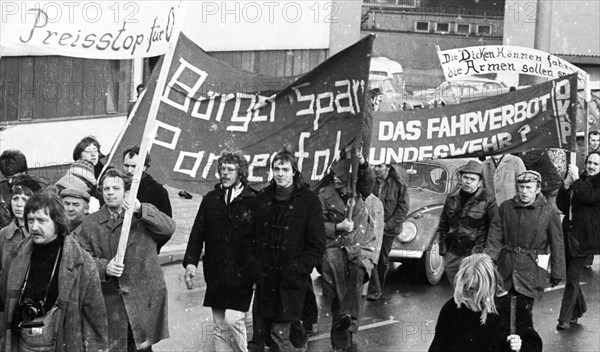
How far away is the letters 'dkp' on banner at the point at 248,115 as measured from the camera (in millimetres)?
9781

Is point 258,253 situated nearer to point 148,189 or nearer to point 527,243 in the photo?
point 148,189

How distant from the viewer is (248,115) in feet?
33.6

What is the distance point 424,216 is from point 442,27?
34.9m

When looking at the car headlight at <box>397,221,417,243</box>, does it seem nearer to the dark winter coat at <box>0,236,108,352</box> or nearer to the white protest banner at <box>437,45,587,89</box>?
the white protest banner at <box>437,45,587,89</box>

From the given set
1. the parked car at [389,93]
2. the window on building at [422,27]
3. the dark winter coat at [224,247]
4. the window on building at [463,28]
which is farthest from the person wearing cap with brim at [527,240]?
the window on building at [463,28]

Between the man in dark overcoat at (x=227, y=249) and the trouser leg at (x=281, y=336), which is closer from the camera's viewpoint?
the man in dark overcoat at (x=227, y=249)

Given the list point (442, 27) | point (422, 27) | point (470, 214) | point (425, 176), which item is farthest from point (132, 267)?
point (422, 27)

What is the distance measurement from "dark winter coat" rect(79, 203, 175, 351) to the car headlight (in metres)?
5.86

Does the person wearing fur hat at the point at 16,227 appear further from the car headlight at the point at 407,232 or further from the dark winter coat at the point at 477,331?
the car headlight at the point at 407,232

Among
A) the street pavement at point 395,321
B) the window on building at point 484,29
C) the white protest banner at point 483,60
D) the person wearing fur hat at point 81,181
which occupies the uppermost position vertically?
the window on building at point 484,29

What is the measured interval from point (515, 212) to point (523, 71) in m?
6.33

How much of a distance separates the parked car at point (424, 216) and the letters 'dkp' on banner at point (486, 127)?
1406 millimetres

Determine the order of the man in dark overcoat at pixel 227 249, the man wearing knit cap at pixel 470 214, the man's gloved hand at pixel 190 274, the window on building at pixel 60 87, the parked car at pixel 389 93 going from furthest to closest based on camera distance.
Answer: the parked car at pixel 389 93 < the window on building at pixel 60 87 < the man wearing knit cap at pixel 470 214 < the man in dark overcoat at pixel 227 249 < the man's gloved hand at pixel 190 274

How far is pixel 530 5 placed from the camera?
3553 centimetres
